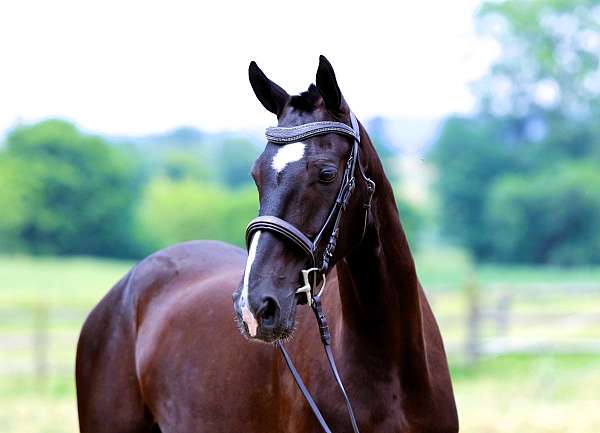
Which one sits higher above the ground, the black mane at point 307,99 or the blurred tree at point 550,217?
the black mane at point 307,99

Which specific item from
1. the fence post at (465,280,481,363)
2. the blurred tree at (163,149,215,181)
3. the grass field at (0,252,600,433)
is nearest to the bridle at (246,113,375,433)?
the grass field at (0,252,600,433)

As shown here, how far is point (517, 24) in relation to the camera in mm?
39531

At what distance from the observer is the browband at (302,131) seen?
274 cm

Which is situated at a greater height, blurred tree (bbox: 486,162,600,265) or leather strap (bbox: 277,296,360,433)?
leather strap (bbox: 277,296,360,433)

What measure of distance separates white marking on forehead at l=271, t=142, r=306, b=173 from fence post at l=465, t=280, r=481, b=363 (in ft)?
36.5

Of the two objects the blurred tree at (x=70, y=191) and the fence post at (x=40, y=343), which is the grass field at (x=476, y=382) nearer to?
the fence post at (x=40, y=343)

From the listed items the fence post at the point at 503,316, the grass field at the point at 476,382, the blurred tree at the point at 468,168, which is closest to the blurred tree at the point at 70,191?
the blurred tree at the point at 468,168

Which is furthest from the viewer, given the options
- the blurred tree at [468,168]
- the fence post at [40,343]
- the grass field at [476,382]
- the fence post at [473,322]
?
the blurred tree at [468,168]

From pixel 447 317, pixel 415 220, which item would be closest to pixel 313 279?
pixel 447 317

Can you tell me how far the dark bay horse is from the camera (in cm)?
267

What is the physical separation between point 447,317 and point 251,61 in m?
11.7

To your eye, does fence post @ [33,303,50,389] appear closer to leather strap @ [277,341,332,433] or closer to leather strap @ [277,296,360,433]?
leather strap @ [277,341,332,433]

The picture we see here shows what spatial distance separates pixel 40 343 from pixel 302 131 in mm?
10544

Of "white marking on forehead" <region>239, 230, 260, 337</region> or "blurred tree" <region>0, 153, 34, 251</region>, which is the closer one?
"white marking on forehead" <region>239, 230, 260, 337</region>
